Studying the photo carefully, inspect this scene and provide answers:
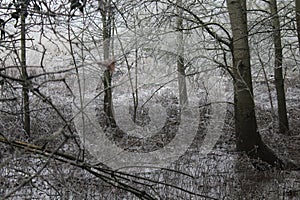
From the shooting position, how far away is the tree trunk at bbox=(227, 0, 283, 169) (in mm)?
7027

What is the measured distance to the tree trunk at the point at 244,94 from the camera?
7027 mm

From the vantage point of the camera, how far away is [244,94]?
281 inches

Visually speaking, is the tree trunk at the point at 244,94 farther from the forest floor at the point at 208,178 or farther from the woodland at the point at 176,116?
the forest floor at the point at 208,178

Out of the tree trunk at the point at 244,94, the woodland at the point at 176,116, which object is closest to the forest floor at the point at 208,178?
the woodland at the point at 176,116

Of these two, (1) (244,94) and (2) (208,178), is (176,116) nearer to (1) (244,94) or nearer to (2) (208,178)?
(1) (244,94)

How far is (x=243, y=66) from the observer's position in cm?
702

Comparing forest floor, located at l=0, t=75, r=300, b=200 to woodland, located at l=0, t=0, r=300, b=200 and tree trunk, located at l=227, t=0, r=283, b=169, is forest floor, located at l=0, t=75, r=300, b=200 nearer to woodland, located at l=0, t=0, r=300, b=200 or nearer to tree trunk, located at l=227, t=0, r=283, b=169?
woodland, located at l=0, t=0, r=300, b=200

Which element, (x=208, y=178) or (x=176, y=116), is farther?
(x=176, y=116)

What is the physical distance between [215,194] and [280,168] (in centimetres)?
209

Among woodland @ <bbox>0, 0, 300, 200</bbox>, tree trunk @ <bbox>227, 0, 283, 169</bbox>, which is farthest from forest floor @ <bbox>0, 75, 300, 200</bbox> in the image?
tree trunk @ <bbox>227, 0, 283, 169</bbox>

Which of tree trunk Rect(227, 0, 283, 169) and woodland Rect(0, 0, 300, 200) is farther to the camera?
tree trunk Rect(227, 0, 283, 169)

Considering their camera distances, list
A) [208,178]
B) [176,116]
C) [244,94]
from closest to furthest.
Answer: [208,178] → [244,94] → [176,116]

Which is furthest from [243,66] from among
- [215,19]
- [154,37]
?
[215,19]

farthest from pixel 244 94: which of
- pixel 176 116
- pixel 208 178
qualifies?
pixel 176 116
